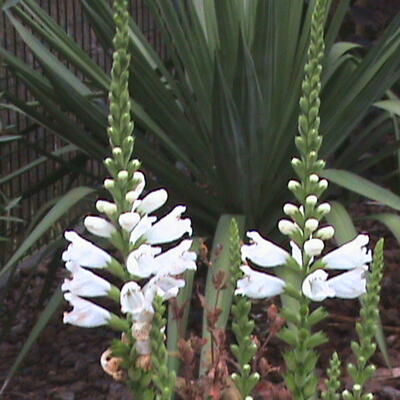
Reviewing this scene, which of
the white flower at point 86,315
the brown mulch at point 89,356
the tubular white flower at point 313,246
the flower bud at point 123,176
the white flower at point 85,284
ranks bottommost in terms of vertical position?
the white flower at point 86,315

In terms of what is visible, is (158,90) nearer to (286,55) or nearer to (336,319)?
(286,55)

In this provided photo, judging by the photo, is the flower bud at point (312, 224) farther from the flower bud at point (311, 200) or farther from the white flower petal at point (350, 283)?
the white flower petal at point (350, 283)

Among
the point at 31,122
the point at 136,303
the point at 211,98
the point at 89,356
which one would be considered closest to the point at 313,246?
the point at 136,303

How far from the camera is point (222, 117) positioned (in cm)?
325

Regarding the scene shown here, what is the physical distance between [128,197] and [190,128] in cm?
231


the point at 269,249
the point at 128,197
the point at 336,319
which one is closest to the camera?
the point at 128,197

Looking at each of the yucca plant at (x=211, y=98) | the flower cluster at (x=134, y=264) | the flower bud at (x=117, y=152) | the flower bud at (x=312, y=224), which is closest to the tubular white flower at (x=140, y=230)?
the flower cluster at (x=134, y=264)

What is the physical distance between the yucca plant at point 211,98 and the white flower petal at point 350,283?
1.86 meters

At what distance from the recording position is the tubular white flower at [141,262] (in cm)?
130

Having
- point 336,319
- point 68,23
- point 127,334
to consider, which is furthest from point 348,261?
point 68,23

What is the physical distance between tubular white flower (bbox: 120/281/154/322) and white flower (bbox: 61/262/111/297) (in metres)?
0.07

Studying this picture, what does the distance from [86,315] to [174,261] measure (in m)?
0.14

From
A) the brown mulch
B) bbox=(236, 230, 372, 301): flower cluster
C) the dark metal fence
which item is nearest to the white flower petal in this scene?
bbox=(236, 230, 372, 301): flower cluster

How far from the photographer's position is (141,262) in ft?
4.29
